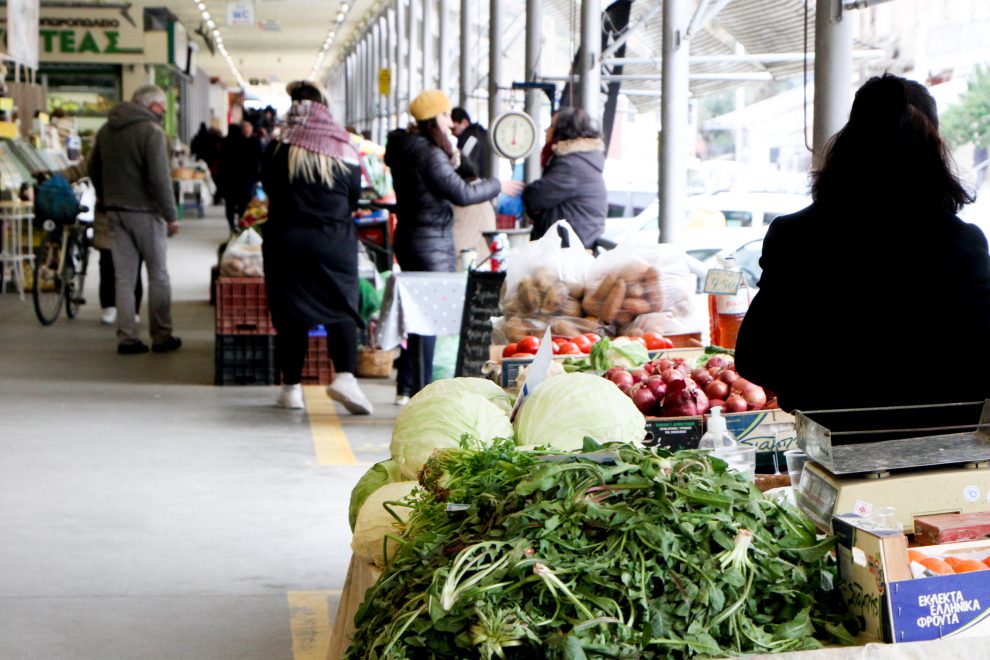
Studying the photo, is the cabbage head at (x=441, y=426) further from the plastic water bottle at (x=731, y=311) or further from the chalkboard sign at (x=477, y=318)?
the chalkboard sign at (x=477, y=318)

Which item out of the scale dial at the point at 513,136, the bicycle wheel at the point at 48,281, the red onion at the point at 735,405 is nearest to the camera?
the red onion at the point at 735,405

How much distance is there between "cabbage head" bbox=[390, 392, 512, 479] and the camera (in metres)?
2.95

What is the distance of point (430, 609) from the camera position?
185 cm

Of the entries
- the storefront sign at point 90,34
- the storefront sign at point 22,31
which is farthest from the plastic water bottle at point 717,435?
the storefront sign at point 90,34

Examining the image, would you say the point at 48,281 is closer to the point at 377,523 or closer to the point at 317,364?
the point at 317,364

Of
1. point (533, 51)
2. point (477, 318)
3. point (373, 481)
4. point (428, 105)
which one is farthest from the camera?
point (533, 51)

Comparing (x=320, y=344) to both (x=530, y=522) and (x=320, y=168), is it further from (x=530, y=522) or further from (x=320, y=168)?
(x=530, y=522)

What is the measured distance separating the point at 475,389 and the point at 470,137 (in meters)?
8.36

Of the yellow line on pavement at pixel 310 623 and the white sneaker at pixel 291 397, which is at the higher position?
the white sneaker at pixel 291 397

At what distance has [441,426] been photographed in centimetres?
297

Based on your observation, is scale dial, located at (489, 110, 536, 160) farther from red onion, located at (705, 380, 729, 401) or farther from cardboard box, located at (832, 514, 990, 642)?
cardboard box, located at (832, 514, 990, 642)

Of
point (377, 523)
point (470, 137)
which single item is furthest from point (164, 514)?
point (470, 137)

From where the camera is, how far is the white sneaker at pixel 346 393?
7.65 metres

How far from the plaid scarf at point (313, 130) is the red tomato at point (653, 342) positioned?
3136 millimetres
